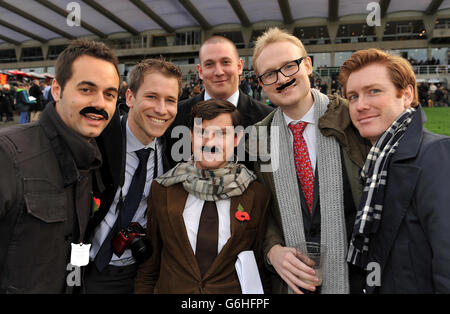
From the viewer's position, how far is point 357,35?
31281mm

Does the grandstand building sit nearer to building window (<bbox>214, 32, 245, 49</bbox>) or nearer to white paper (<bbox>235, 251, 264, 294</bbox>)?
building window (<bbox>214, 32, 245, 49</bbox>)

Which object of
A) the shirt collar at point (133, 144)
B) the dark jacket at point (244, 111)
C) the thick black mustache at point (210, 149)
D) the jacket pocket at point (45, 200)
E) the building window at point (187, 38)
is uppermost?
the building window at point (187, 38)

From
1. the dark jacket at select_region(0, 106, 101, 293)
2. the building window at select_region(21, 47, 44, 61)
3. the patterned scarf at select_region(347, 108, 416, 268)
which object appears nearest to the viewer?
the dark jacket at select_region(0, 106, 101, 293)

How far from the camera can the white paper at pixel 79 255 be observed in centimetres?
158

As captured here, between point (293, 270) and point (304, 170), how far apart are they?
0.74 metres

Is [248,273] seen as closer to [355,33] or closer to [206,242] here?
[206,242]

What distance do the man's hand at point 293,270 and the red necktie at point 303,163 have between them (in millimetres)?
438

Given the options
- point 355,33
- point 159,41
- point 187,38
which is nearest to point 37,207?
point 187,38

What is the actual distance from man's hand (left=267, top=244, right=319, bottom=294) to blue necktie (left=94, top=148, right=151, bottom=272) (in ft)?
3.69

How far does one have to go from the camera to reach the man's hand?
154cm

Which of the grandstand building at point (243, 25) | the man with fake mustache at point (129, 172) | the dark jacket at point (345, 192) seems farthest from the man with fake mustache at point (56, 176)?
the grandstand building at point (243, 25)

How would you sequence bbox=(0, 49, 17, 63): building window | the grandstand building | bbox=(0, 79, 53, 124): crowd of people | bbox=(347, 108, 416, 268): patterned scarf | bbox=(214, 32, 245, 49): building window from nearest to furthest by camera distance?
bbox=(347, 108, 416, 268): patterned scarf, bbox=(0, 79, 53, 124): crowd of people, the grandstand building, bbox=(214, 32, 245, 49): building window, bbox=(0, 49, 17, 63): building window

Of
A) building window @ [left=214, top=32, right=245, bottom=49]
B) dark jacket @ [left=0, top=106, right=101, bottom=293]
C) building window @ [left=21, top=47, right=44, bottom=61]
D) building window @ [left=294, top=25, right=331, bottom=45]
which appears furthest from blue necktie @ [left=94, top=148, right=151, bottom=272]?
building window @ [left=21, top=47, right=44, bottom=61]

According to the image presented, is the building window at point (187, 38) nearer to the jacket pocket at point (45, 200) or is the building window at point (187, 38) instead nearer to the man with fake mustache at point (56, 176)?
the man with fake mustache at point (56, 176)
